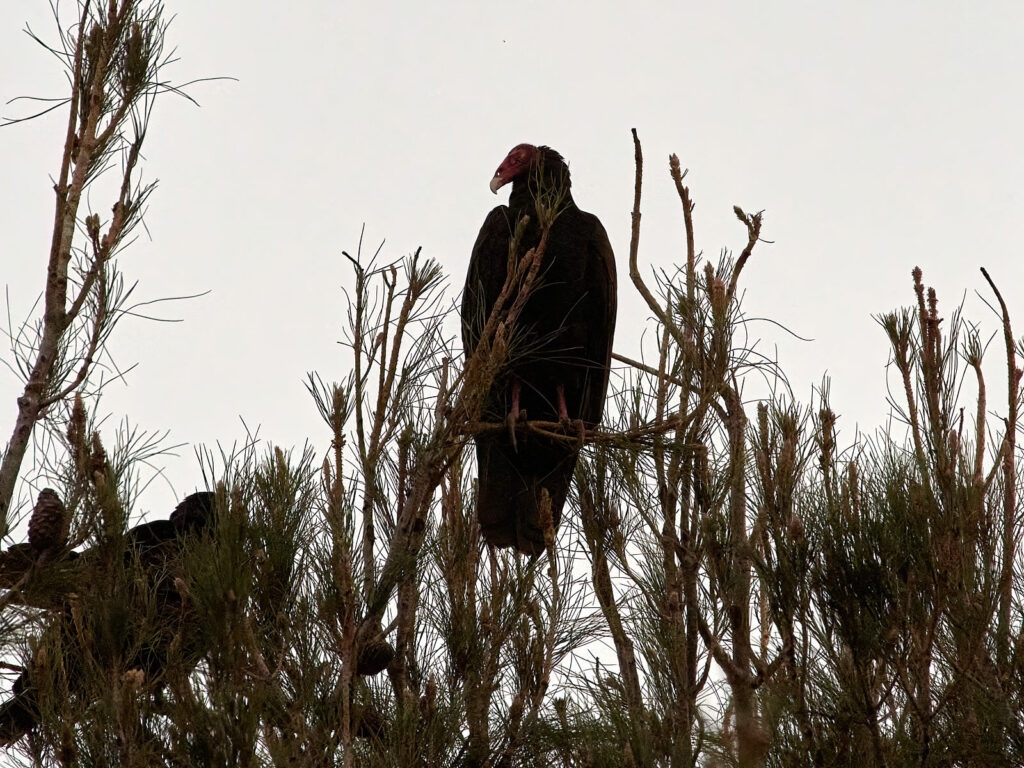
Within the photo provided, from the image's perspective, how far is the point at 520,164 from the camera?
411 centimetres

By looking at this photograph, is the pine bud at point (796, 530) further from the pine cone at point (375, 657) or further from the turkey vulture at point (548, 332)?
the turkey vulture at point (548, 332)

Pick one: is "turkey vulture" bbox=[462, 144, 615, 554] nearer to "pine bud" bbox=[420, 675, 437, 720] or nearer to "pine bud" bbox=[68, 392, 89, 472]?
"pine bud" bbox=[420, 675, 437, 720]

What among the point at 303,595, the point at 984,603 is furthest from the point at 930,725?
the point at 303,595

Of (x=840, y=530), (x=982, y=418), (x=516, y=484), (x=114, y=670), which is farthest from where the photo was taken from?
(x=516, y=484)

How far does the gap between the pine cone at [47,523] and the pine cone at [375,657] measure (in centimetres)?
49

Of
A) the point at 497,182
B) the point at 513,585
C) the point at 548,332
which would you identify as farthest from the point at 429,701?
the point at 497,182

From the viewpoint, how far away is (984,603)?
205 cm

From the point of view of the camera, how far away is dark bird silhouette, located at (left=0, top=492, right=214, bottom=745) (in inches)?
70.5

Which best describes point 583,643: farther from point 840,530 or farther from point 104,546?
point 104,546

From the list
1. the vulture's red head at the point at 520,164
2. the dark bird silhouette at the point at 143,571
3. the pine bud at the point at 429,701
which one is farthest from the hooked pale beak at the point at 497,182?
the pine bud at the point at 429,701

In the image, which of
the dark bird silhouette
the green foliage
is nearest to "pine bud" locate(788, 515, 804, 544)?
the green foliage

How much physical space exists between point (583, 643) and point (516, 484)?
940mm

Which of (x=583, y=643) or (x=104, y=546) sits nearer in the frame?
(x=104, y=546)

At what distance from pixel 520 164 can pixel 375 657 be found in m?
2.54
